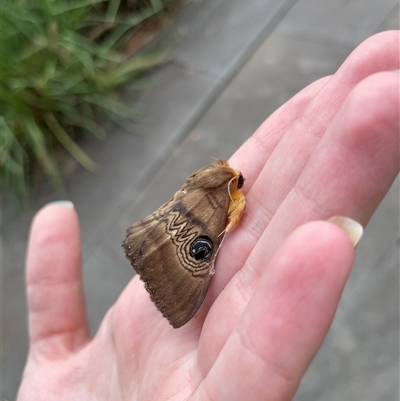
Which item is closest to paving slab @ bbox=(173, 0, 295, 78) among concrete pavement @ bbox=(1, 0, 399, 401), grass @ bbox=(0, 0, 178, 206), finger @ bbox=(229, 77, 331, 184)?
concrete pavement @ bbox=(1, 0, 399, 401)

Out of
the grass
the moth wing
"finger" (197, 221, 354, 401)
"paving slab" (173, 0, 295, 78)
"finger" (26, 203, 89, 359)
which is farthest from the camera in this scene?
"paving slab" (173, 0, 295, 78)

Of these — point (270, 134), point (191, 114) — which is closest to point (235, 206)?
point (270, 134)

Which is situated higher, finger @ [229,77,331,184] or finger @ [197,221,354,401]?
finger @ [229,77,331,184]

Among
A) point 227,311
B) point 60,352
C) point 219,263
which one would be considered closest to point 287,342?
point 227,311

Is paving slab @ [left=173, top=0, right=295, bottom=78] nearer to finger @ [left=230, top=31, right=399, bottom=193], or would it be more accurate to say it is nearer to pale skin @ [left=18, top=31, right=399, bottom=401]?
pale skin @ [left=18, top=31, right=399, bottom=401]

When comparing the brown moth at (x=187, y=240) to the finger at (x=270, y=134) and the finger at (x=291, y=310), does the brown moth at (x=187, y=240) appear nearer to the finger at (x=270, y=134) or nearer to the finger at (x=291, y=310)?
the finger at (x=270, y=134)

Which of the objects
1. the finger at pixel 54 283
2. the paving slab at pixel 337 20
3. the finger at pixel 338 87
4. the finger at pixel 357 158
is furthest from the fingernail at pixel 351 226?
the paving slab at pixel 337 20
